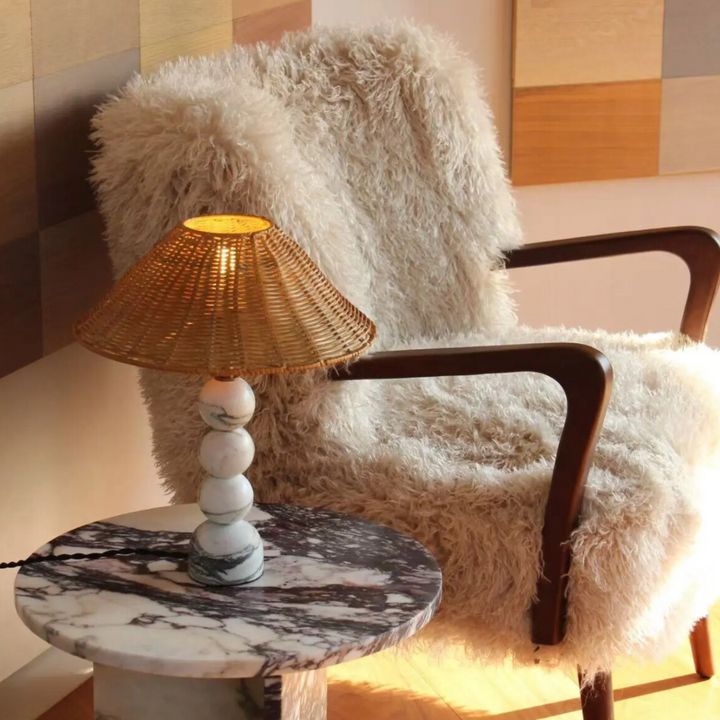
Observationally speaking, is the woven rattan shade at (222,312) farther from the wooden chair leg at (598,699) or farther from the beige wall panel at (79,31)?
the wooden chair leg at (598,699)

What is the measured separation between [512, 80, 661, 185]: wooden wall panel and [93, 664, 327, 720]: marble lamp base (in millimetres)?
1842

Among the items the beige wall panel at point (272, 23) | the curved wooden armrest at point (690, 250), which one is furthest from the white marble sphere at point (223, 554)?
the beige wall panel at point (272, 23)

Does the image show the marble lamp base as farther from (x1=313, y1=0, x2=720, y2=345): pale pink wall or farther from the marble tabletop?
(x1=313, y1=0, x2=720, y2=345): pale pink wall

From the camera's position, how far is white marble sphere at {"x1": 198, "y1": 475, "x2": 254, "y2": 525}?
1357 mm

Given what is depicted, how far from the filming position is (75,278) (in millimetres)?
1869

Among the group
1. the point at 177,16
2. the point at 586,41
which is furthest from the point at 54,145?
the point at 586,41

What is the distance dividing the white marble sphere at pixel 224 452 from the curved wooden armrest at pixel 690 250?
1038mm

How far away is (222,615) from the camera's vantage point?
4.25ft

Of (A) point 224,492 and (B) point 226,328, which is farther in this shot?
(A) point 224,492

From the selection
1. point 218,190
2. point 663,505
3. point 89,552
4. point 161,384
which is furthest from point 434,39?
point 89,552

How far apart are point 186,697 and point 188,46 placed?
1229mm

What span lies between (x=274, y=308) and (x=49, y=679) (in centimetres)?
101

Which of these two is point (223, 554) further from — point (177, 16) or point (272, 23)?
point (272, 23)

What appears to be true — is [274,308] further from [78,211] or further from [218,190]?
[78,211]
